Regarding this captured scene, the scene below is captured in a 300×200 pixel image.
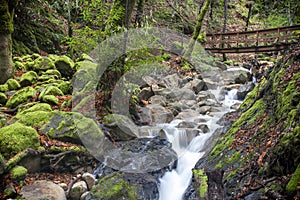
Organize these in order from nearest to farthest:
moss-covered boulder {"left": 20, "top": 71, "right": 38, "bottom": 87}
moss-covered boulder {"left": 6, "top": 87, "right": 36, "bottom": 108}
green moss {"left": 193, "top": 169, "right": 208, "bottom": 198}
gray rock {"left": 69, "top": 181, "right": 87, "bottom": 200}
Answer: green moss {"left": 193, "top": 169, "right": 208, "bottom": 198}, gray rock {"left": 69, "top": 181, "right": 87, "bottom": 200}, moss-covered boulder {"left": 6, "top": 87, "right": 36, "bottom": 108}, moss-covered boulder {"left": 20, "top": 71, "right": 38, "bottom": 87}

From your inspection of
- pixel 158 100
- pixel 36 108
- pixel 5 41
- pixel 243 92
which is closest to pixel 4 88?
pixel 5 41

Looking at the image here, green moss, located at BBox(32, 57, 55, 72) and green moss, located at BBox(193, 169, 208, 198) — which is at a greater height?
green moss, located at BBox(32, 57, 55, 72)

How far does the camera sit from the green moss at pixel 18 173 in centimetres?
487

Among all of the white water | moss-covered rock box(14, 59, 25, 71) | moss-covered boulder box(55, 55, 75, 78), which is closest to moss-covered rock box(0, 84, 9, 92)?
moss-covered rock box(14, 59, 25, 71)

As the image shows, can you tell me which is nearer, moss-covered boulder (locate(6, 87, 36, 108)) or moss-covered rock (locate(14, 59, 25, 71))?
moss-covered boulder (locate(6, 87, 36, 108))

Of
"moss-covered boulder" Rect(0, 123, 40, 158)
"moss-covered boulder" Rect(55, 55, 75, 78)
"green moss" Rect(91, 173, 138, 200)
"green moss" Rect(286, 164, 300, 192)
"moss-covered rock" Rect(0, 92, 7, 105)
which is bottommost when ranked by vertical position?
"green moss" Rect(91, 173, 138, 200)

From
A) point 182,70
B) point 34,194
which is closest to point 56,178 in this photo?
point 34,194

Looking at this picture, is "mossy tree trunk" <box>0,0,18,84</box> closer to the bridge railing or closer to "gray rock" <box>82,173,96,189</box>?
"gray rock" <box>82,173,96,189</box>

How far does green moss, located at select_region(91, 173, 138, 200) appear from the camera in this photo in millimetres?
4828

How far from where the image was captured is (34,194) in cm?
461

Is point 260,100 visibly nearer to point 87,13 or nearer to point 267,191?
point 267,191

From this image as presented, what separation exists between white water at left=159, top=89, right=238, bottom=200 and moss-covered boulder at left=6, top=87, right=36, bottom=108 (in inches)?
176

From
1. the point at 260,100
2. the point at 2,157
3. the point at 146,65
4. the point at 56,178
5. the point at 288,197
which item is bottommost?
the point at 56,178

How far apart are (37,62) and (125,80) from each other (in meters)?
4.35
